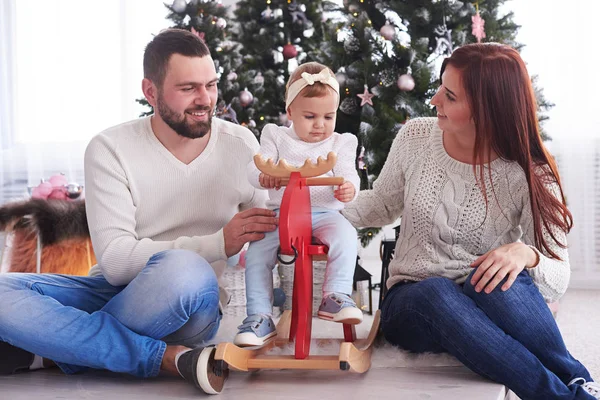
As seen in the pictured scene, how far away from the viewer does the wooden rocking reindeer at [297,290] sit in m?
1.72

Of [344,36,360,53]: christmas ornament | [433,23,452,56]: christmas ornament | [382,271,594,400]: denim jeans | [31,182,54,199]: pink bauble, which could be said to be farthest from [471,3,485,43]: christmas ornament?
[31,182,54,199]: pink bauble

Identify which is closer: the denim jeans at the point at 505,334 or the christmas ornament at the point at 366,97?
the denim jeans at the point at 505,334

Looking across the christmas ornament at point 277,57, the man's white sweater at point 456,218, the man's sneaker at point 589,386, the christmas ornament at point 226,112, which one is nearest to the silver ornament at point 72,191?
the christmas ornament at point 226,112

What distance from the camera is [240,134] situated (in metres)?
2.18

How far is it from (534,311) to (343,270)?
463 mm

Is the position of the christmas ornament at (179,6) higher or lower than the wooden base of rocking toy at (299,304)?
higher

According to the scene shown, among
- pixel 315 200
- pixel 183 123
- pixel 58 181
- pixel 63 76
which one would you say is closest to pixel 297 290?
pixel 315 200

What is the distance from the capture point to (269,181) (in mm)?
1796

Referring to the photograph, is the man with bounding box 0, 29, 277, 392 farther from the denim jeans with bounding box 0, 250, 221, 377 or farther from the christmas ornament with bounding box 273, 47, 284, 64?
the christmas ornament with bounding box 273, 47, 284, 64

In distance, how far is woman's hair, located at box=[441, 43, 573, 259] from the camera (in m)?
1.79

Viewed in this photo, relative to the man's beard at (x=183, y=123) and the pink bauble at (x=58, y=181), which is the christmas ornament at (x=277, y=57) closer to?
the pink bauble at (x=58, y=181)

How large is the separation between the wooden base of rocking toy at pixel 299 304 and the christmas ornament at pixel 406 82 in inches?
54.4

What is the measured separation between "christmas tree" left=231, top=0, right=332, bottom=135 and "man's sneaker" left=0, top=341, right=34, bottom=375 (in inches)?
87.2

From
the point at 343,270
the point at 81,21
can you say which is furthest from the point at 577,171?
the point at 81,21
